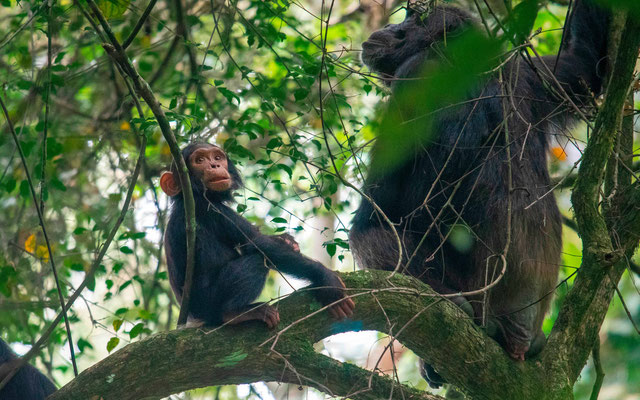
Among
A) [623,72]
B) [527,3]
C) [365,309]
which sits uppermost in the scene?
[623,72]

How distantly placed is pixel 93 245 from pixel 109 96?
2003 mm

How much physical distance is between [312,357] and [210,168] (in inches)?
55.3

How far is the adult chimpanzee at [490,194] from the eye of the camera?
447 cm

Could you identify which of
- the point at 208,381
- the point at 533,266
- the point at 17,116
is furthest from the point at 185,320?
the point at 17,116

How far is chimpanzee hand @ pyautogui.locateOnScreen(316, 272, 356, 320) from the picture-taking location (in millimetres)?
3756

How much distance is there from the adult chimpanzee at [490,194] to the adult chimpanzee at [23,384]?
2280 mm

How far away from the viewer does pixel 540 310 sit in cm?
452

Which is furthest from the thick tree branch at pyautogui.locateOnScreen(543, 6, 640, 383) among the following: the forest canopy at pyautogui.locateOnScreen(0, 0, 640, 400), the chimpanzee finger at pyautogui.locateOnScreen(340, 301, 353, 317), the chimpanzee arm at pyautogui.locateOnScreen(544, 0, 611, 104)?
the chimpanzee arm at pyautogui.locateOnScreen(544, 0, 611, 104)

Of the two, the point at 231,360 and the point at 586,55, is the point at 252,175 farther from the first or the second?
the point at 586,55

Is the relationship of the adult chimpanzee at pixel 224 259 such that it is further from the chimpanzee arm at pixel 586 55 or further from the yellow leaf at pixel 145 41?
the yellow leaf at pixel 145 41

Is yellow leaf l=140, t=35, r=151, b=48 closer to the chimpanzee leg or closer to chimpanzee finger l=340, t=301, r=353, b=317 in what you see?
the chimpanzee leg

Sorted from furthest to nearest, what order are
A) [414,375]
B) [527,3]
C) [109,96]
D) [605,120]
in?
[414,375] → [109,96] → [605,120] → [527,3]

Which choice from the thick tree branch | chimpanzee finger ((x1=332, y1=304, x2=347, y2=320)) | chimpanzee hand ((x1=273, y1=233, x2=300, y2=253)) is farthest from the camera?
chimpanzee hand ((x1=273, y1=233, x2=300, y2=253))

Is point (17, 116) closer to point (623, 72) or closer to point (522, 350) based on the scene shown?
point (522, 350)
